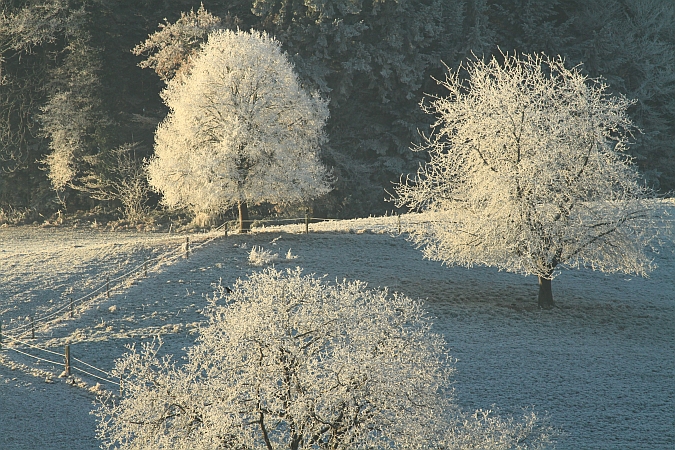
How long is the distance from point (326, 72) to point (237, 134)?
62.6ft

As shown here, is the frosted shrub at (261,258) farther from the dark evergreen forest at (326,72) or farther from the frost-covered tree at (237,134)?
the dark evergreen forest at (326,72)

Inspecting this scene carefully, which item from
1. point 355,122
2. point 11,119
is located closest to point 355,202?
point 355,122

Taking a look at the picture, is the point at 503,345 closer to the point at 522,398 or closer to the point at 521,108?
the point at 522,398

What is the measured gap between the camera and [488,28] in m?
61.8

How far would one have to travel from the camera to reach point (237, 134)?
37625 millimetres

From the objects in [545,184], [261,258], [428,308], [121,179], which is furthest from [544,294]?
[121,179]

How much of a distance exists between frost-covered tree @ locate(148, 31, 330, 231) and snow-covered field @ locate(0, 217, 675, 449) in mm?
2427

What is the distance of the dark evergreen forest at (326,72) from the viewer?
56781 mm

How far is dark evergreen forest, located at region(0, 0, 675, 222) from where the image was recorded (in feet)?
186

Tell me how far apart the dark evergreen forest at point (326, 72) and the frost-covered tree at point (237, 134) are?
46.8 ft

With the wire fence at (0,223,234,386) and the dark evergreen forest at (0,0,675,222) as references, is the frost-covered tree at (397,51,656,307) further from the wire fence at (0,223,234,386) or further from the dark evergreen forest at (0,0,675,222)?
the dark evergreen forest at (0,0,675,222)

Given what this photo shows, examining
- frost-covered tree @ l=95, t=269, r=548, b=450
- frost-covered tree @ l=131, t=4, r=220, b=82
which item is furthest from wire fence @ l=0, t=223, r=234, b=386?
frost-covered tree @ l=131, t=4, r=220, b=82

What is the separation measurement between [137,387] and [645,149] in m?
54.5

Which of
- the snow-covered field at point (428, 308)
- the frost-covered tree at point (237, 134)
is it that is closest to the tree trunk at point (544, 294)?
the snow-covered field at point (428, 308)
